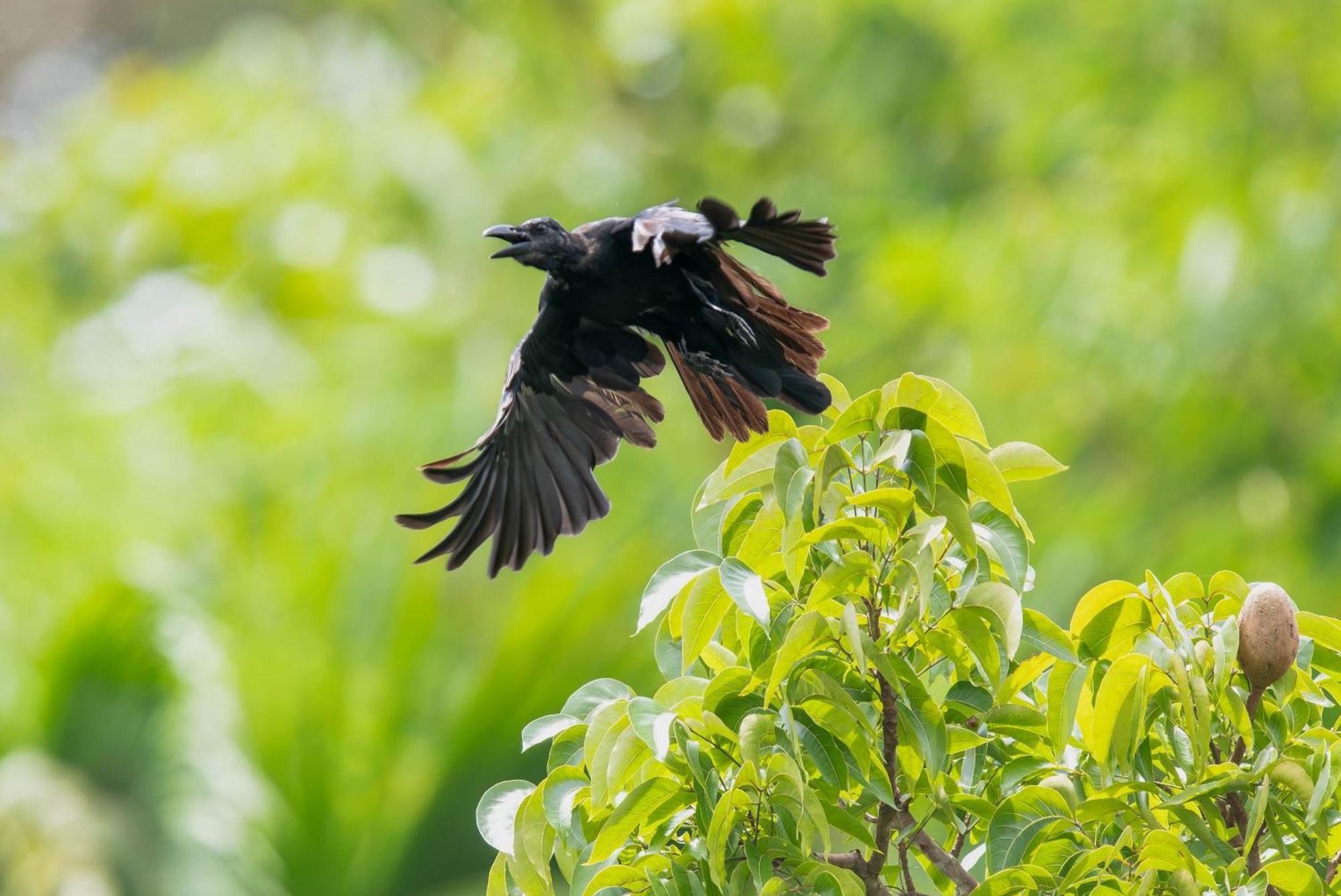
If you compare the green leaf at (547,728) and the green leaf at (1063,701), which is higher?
the green leaf at (547,728)

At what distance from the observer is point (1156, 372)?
7.93m

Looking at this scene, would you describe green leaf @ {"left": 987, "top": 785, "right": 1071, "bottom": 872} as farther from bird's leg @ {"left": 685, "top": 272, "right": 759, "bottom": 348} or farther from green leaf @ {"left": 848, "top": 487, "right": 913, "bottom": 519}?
bird's leg @ {"left": 685, "top": 272, "right": 759, "bottom": 348}

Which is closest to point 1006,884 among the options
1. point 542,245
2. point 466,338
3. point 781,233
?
point 781,233

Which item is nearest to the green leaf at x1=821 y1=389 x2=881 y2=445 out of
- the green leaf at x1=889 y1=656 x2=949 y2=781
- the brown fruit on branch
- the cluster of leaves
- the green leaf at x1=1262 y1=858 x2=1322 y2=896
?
the cluster of leaves

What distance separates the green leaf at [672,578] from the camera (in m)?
1.60

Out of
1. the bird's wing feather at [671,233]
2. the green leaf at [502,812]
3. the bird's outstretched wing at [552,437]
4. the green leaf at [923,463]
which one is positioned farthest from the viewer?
the bird's outstretched wing at [552,437]

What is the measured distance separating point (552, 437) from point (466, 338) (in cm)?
539

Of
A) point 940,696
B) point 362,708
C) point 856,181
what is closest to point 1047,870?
point 940,696

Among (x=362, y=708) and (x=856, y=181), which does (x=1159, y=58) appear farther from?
(x=362, y=708)

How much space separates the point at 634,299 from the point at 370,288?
7.19m

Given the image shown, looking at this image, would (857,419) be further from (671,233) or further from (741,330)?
(741,330)

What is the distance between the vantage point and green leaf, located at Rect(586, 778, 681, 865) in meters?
1.56

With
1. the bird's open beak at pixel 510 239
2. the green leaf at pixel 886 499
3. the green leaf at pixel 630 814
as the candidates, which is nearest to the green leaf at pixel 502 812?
the green leaf at pixel 630 814

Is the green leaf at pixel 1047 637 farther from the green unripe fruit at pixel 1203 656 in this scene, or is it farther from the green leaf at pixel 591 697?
the green leaf at pixel 591 697
